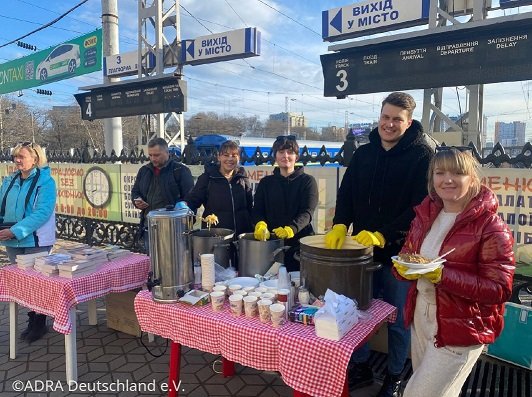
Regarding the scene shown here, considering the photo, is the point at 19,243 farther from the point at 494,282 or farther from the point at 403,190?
the point at 494,282

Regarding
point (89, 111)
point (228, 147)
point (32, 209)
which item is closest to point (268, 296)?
point (228, 147)

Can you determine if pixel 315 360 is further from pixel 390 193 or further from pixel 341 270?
pixel 390 193

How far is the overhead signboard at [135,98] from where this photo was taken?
5820 millimetres

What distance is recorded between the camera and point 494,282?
5.06 feet

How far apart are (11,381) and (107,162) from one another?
3.63 metres

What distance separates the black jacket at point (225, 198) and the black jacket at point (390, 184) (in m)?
1.02

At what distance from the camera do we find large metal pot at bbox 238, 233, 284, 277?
236 cm

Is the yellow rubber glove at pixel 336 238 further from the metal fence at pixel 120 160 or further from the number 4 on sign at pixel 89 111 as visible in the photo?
the number 4 on sign at pixel 89 111

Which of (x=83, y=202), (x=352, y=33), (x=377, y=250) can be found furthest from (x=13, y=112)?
(x=377, y=250)

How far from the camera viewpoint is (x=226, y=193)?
10.4ft

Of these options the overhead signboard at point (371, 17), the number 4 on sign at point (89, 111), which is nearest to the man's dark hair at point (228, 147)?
the overhead signboard at point (371, 17)

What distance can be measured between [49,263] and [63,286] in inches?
12.2

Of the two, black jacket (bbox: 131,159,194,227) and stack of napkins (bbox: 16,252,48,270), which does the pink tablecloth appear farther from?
black jacket (bbox: 131,159,194,227)

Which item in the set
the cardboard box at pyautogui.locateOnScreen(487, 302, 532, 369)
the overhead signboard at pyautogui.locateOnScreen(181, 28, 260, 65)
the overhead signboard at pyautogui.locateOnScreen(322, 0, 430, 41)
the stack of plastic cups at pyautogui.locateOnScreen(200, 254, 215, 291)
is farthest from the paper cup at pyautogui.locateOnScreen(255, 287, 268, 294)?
the overhead signboard at pyautogui.locateOnScreen(181, 28, 260, 65)
